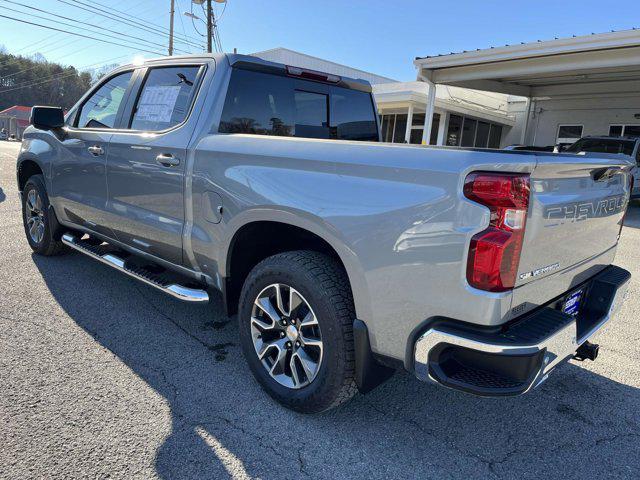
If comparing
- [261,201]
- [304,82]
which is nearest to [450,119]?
[304,82]

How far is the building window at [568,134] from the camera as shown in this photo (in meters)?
19.3

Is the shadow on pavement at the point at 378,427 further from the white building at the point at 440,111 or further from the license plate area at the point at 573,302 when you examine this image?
the white building at the point at 440,111

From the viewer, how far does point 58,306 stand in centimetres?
382

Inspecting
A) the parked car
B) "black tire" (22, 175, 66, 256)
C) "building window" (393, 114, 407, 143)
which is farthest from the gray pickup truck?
"building window" (393, 114, 407, 143)

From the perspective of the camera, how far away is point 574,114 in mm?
19203

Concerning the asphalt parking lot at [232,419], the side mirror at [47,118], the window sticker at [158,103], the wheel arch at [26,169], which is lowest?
the asphalt parking lot at [232,419]

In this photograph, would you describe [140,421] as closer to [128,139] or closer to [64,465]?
[64,465]

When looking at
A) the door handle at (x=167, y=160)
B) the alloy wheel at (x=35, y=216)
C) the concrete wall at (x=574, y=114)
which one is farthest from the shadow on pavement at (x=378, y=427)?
the concrete wall at (x=574, y=114)

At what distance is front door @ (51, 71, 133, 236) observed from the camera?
3.77 meters

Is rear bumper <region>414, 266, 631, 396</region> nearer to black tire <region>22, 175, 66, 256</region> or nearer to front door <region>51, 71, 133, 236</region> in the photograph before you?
front door <region>51, 71, 133, 236</region>

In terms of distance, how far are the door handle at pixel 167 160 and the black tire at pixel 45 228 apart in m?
2.28

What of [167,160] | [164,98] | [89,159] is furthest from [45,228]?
[167,160]

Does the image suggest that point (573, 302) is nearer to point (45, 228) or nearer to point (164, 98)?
point (164, 98)

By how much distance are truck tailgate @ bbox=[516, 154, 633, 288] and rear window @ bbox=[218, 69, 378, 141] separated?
196cm
